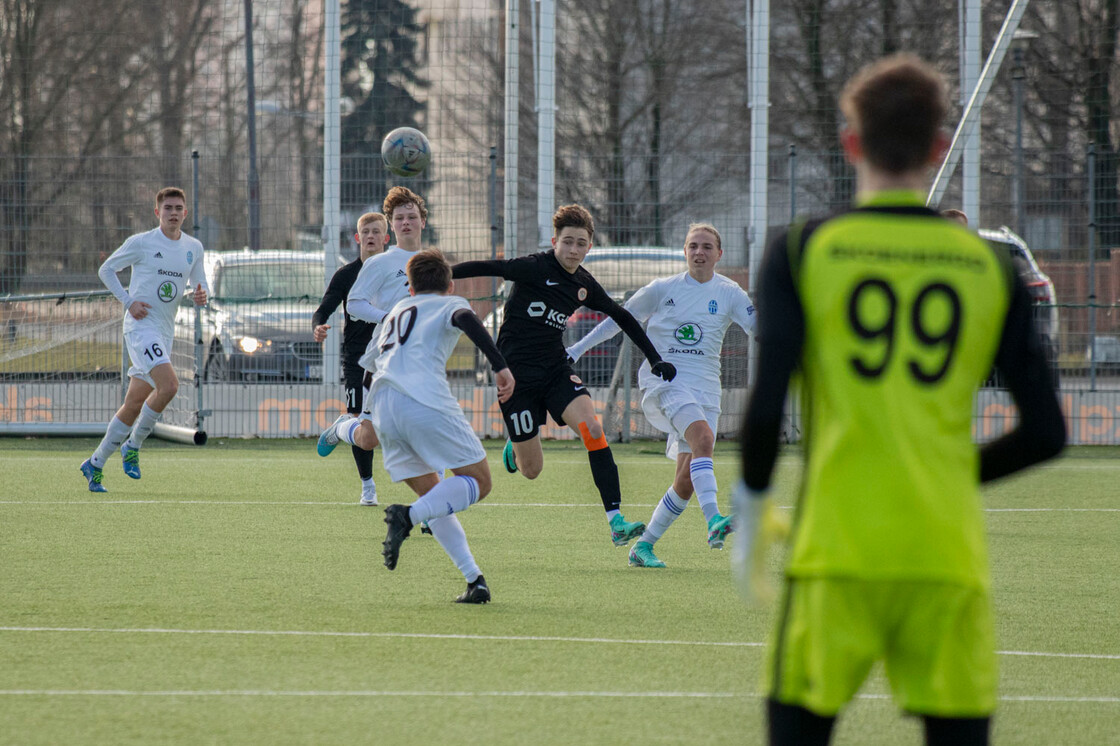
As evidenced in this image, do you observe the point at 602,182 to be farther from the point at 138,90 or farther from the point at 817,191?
the point at 138,90

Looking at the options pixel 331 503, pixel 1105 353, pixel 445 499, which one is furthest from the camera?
pixel 1105 353

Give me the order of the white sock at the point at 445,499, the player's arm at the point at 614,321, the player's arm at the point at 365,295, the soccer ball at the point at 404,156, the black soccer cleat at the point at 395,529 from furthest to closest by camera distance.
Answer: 1. the soccer ball at the point at 404,156
2. the player's arm at the point at 365,295
3. the player's arm at the point at 614,321
4. the white sock at the point at 445,499
5. the black soccer cleat at the point at 395,529

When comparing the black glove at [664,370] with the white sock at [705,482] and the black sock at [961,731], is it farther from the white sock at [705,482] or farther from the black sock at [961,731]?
the black sock at [961,731]

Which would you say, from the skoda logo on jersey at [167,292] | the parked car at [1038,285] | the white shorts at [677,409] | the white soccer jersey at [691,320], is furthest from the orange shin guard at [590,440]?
the parked car at [1038,285]

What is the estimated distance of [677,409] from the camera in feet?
25.5

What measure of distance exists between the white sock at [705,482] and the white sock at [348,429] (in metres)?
2.65

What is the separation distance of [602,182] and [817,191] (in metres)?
2.54

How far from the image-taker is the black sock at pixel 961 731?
2457 mm

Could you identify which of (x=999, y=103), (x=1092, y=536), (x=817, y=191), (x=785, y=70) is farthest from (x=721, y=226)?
(x=1092, y=536)

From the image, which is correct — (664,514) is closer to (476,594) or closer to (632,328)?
(632,328)

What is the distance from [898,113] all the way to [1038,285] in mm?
13512

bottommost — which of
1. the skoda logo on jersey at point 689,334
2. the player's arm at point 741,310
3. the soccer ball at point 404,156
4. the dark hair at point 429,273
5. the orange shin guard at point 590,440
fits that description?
the orange shin guard at point 590,440

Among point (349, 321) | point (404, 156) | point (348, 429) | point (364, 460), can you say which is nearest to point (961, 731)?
point (348, 429)

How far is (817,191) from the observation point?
53.5 ft
